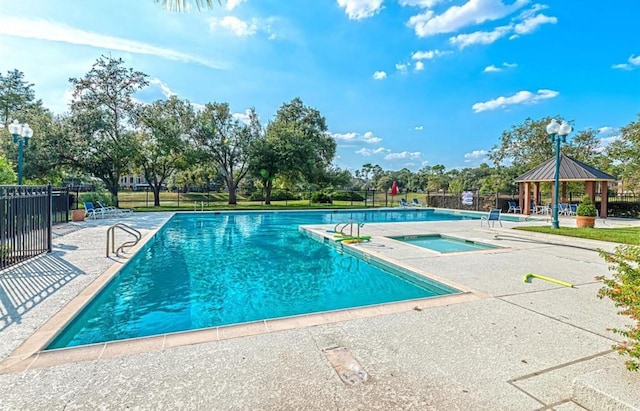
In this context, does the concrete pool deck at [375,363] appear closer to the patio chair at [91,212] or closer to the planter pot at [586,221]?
the planter pot at [586,221]

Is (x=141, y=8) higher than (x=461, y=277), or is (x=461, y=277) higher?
(x=141, y=8)

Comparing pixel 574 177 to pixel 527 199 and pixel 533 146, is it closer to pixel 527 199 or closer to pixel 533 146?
pixel 527 199

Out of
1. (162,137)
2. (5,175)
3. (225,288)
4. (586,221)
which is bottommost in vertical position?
(225,288)

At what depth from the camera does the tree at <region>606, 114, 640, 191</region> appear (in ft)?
61.2

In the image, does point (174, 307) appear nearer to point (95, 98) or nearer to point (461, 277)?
point (461, 277)

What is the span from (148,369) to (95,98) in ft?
78.7

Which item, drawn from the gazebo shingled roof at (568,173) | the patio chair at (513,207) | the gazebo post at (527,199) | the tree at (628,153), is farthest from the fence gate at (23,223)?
the tree at (628,153)

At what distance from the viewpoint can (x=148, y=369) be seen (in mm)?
2555

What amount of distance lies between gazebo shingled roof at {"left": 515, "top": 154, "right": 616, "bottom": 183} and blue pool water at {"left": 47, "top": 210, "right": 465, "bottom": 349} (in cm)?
1418

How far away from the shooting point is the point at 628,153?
2012 cm

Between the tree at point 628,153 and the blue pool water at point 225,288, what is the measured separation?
65.4 feet

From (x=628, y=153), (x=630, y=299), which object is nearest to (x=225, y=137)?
(x=630, y=299)

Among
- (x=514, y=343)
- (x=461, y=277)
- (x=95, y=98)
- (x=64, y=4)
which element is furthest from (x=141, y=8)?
(x=95, y=98)

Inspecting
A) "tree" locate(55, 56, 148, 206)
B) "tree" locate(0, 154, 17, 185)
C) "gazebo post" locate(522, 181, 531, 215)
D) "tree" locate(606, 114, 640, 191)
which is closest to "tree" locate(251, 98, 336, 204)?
"tree" locate(55, 56, 148, 206)
